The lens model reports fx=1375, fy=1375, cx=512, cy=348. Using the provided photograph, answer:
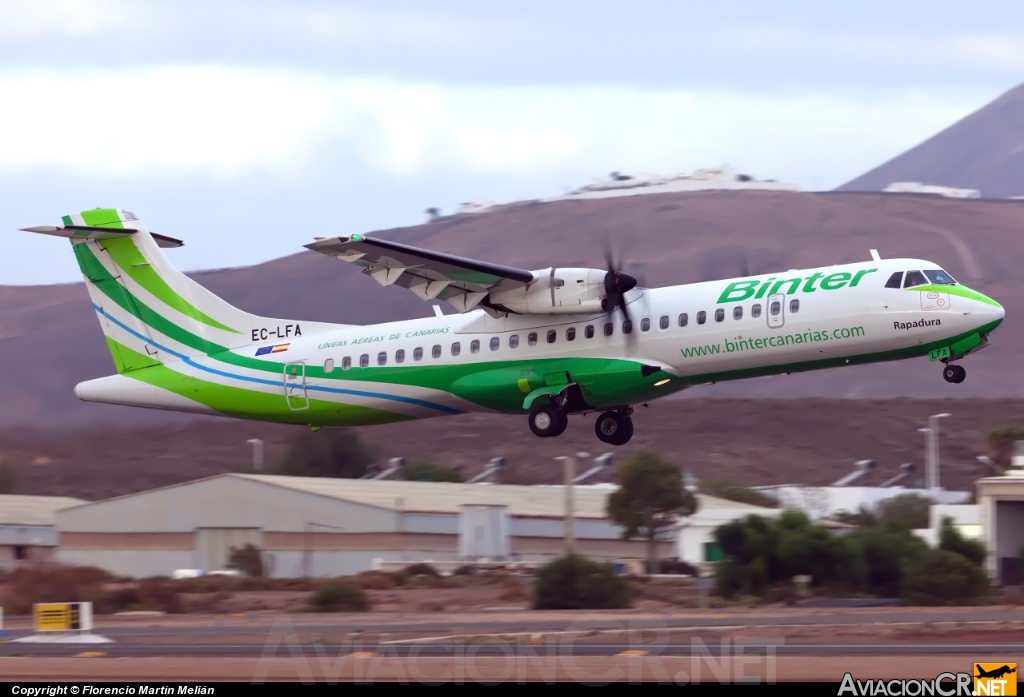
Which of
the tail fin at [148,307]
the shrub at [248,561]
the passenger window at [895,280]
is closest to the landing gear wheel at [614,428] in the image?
the passenger window at [895,280]

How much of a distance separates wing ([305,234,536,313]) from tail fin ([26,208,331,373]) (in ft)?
11.9

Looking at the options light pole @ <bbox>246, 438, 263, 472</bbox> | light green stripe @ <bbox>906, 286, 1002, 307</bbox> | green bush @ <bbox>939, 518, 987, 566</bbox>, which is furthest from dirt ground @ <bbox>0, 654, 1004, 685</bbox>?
light pole @ <bbox>246, 438, 263, 472</bbox>

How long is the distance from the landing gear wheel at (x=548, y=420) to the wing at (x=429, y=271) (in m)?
1.86

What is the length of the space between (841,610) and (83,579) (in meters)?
20.6

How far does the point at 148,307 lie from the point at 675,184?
132619 mm

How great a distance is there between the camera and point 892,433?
72.5m

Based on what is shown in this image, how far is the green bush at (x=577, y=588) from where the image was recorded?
3516cm

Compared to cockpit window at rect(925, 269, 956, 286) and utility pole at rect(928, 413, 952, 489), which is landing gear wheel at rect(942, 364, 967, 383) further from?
utility pole at rect(928, 413, 952, 489)

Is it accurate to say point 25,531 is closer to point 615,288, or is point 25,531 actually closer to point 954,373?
point 615,288

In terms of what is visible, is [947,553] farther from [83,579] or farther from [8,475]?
[8,475]

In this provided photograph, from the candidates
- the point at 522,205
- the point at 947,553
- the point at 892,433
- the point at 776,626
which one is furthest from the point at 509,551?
the point at 522,205

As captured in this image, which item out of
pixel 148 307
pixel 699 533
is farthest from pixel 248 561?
pixel 148 307

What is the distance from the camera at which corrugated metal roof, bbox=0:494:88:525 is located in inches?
1923

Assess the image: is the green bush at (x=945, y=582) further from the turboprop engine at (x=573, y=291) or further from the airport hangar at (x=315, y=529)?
the turboprop engine at (x=573, y=291)
